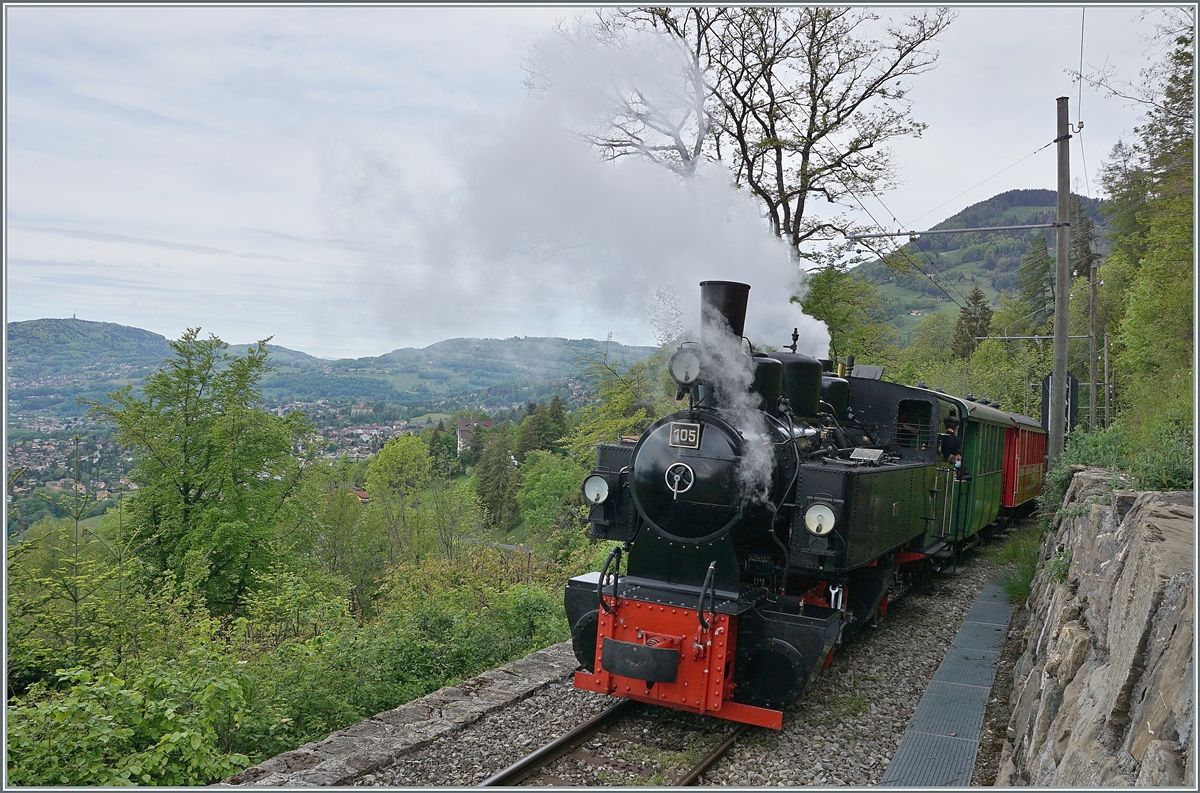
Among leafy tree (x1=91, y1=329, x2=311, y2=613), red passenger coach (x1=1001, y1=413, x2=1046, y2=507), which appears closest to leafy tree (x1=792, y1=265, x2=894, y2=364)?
red passenger coach (x1=1001, y1=413, x2=1046, y2=507)

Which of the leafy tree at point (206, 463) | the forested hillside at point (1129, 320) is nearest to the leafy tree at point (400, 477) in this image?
the leafy tree at point (206, 463)

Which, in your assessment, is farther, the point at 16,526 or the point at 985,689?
the point at 16,526

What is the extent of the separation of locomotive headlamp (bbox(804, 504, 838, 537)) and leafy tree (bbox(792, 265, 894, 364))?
32.7ft

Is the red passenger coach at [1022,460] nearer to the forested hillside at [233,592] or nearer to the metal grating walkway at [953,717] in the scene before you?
the metal grating walkway at [953,717]

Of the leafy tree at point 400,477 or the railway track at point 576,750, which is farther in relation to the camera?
the leafy tree at point 400,477

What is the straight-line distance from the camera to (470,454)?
127 ft

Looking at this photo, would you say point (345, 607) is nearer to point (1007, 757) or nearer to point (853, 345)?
point (1007, 757)

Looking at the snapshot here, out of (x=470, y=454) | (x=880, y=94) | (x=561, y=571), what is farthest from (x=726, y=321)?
(x=470, y=454)

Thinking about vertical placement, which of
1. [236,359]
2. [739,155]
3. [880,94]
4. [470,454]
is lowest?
[470,454]

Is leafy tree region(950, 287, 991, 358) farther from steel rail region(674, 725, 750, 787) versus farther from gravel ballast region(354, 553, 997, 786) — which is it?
steel rail region(674, 725, 750, 787)

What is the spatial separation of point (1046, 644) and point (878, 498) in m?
1.52

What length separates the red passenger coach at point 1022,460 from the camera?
1373 centimetres

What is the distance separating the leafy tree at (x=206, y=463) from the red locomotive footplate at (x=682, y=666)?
13556 mm

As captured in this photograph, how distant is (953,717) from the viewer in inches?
227
